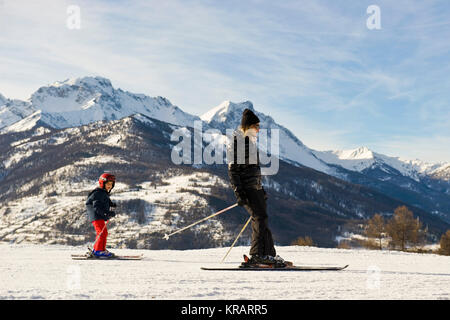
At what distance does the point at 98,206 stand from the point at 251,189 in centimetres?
451

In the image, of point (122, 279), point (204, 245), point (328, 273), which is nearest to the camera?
point (122, 279)

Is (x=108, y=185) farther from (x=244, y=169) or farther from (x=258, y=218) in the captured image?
(x=258, y=218)

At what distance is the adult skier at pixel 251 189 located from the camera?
27.3 ft

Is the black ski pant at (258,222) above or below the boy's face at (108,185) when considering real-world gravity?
below

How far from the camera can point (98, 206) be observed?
10945mm

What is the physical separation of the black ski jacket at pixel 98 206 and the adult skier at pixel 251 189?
13.7ft

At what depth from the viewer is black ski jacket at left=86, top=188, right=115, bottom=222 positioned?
10.9 m

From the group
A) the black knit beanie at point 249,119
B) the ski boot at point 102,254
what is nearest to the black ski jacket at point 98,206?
the ski boot at point 102,254

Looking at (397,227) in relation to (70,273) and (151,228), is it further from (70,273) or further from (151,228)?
(151,228)

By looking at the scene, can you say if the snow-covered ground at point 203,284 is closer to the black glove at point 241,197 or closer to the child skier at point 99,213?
the black glove at point 241,197
